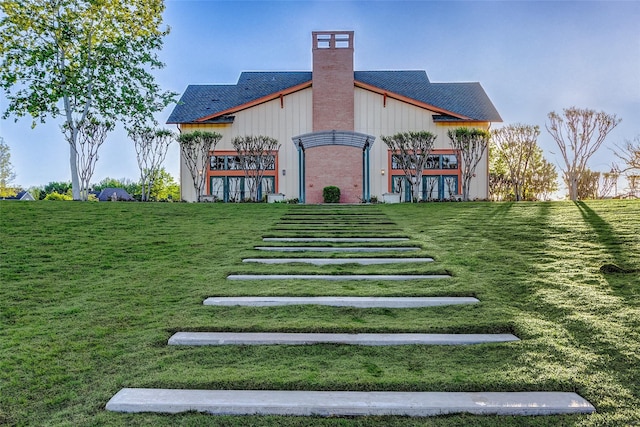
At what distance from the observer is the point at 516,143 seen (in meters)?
19.4

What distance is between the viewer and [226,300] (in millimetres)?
4781

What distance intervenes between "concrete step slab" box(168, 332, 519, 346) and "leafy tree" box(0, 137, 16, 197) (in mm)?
40815

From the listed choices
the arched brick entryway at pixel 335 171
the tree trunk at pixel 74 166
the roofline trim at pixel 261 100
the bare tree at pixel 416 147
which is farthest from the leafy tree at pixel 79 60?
the bare tree at pixel 416 147

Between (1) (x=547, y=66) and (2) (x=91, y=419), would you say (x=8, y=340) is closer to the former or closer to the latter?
(2) (x=91, y=419)

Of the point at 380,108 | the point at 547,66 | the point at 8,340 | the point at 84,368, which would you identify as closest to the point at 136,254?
the point at 8,340

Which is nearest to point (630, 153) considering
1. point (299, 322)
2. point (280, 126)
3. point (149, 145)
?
point (280, 126)

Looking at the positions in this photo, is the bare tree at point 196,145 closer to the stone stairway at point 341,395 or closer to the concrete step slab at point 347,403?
the stone stairway at point 341,395

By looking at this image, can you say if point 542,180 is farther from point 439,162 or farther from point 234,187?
point 234,187

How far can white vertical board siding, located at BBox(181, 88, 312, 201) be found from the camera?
74.4ft

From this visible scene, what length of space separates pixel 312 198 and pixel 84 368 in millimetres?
18495

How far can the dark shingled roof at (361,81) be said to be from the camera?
24703 mm

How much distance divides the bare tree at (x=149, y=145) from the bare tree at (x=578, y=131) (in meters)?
16.8

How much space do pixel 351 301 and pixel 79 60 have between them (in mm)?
A: 18582

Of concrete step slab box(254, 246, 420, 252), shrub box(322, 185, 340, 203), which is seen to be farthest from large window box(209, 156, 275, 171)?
concrete step slab box(254, 246, 420, 252)
